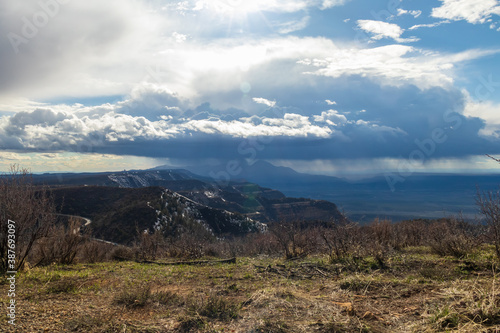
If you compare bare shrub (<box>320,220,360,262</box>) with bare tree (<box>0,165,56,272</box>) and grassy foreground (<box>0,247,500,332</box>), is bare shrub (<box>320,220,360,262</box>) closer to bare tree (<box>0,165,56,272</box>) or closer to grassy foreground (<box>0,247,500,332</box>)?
grassy foreground (<box>0,247,500,332</box>)

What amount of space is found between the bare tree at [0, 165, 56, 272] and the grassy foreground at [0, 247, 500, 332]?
827 millimetres

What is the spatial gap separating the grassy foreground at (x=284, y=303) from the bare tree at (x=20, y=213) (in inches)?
32.6

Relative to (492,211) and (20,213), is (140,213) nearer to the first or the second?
(20,213)

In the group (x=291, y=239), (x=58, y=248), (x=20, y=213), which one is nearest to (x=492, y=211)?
(x=291, y=239)

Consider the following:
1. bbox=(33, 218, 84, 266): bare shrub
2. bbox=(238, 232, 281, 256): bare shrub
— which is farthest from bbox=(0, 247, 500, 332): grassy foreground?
bbox=(238, 232, 281, 256): bare shrub

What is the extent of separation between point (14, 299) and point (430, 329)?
7631 mm

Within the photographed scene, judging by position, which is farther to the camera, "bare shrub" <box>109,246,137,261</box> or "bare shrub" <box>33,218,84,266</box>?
"bare shrub" <box>109,246,137,261</box>

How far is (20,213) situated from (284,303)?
7858mm

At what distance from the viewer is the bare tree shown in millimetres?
8477

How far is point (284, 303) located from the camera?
5914mm

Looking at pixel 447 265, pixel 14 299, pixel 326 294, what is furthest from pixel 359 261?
pixel 14 299

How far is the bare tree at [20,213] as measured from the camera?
8477mm

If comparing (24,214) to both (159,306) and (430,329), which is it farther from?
(430,329)

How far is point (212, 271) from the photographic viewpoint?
1094cm
